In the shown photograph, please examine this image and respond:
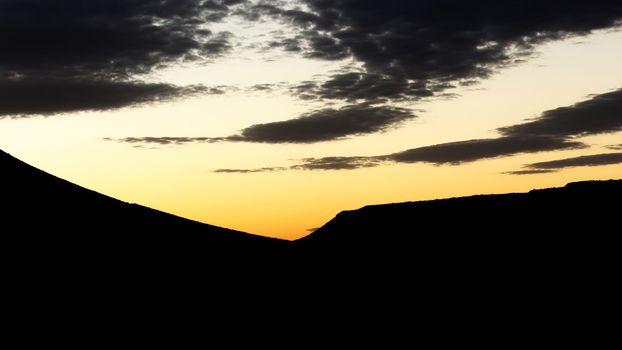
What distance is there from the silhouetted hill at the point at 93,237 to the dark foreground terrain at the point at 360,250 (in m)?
0.04

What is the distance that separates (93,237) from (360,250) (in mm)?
7206

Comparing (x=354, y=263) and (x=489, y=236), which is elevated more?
(x=489, y=236)

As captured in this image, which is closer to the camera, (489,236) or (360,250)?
(489,236)

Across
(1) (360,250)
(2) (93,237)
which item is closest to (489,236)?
(1) (360,250)

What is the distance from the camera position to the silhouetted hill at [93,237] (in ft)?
68.5

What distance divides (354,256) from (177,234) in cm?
560

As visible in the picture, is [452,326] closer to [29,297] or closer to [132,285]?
[132,285]

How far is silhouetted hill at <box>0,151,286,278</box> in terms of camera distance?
68.5ft

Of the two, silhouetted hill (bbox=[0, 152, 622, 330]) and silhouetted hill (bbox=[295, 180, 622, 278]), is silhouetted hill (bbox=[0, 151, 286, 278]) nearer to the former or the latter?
silhouetted hill (bbox=[0, 152, 622, 330])

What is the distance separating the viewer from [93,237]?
2220 centimetres

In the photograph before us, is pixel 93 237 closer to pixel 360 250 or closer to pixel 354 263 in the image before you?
pixel 354 263

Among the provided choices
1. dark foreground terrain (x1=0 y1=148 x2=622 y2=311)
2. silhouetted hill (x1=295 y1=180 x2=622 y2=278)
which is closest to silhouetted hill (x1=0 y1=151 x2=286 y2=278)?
dark foreground terrain (x1=0 y1=148 x2=622 y2=311)

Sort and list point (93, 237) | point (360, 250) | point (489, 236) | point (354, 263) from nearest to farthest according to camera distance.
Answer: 1. point (489, 236)
2. point (93, 237)
3. point (354, 263)
4. point (360, 250)

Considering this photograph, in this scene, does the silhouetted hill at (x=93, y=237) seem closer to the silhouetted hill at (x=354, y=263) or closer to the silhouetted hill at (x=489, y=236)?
the silhouetted hill at (x=354, y=263)
